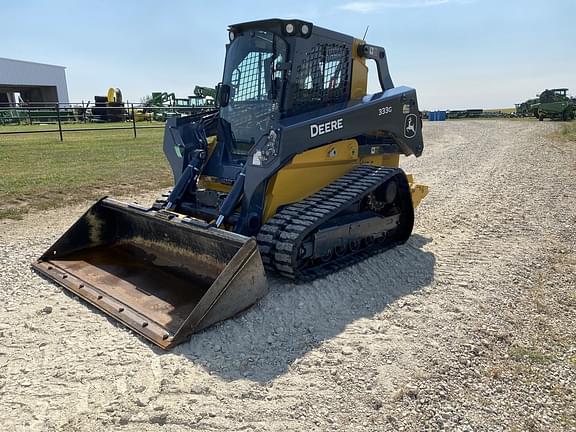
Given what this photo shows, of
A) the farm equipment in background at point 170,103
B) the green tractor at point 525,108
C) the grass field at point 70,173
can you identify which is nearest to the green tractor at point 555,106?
the green tractor at point 525,108

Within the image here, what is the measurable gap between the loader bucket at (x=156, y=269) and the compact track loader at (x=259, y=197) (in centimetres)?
1

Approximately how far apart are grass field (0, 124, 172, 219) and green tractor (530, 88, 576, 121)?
3013cm

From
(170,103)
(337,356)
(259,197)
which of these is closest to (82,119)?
(170,103)

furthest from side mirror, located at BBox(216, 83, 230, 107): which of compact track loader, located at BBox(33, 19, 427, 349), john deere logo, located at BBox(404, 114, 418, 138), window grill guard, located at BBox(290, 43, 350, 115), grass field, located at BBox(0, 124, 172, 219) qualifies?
grass field, located at BBox(0, 124, 172, 219)

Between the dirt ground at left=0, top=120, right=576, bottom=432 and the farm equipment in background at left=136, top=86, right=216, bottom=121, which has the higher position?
the farm equipment in background at left=136, top=86, right=216, bottom=121

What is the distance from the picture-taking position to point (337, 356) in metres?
3.49

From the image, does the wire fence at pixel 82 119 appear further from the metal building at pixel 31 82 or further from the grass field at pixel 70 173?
the metal building at pixel 31 82

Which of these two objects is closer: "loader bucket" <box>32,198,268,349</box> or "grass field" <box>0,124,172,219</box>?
"loader bucket" <box>32,198,268,349</box>

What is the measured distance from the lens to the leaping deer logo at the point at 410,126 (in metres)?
6.29

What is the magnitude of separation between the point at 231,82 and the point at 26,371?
378 centimetres

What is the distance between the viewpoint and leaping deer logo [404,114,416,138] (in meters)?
6.29

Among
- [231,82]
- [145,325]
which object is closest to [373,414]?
[145,325]

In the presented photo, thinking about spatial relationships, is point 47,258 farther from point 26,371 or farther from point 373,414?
point 373,414

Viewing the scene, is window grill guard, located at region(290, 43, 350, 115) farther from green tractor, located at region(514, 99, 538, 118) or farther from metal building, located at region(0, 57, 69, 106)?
metal building, located at region(0, 57, 69, 106)
